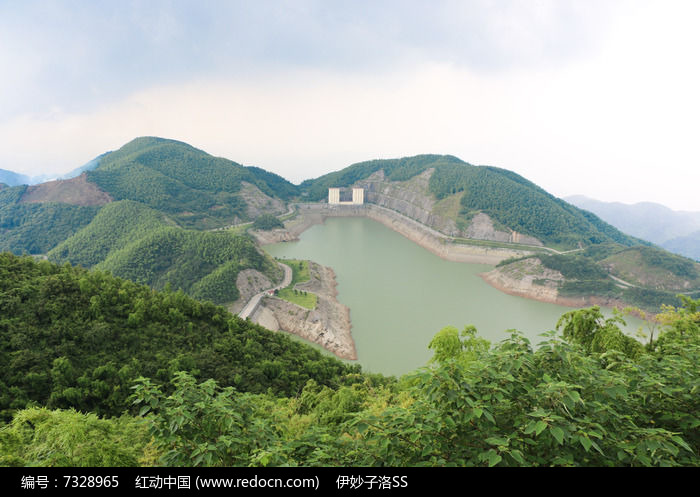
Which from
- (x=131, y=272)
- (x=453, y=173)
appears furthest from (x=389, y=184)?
(x=131, y=272)

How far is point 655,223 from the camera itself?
135 m

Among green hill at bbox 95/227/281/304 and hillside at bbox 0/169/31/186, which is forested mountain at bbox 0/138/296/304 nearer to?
green hill at bbox 95/227/281/304

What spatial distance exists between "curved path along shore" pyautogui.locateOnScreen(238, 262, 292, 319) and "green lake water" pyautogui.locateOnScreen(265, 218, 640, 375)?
496cm

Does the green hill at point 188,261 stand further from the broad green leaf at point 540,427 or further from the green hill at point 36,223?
the broad green leaf at point 540,427

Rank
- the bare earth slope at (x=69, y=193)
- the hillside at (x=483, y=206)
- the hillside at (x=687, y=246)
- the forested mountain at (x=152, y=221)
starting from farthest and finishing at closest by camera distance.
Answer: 1. the hillside at (x=687, y=246)
2. the hillside at (x=483, y=206)
3. the bare earth slope at (x=69, y=193)
4. the forested mountain at (x=152, y=221)

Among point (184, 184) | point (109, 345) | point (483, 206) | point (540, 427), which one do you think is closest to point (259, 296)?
point (109, 345)

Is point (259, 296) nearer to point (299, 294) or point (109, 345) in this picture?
point (299, 294)

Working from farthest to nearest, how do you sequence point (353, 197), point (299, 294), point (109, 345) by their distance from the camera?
point (353, 197), point (299, 294), point (109, 345)

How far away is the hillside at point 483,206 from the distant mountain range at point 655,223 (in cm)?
5228

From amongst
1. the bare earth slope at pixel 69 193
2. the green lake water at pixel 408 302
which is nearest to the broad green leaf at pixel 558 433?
the green lake water at pixel 408 302

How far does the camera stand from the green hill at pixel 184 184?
2173 inches

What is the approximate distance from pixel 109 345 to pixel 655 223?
583ft

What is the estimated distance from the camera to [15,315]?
1009cm
